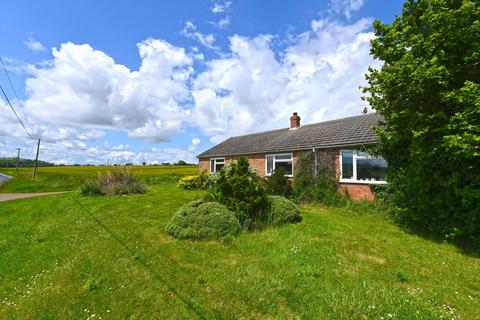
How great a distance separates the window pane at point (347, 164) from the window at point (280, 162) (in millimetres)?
3750

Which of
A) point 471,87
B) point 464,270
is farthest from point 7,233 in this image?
point 471,87

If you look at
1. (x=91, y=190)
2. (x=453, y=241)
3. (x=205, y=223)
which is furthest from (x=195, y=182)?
(x=453, y=241)

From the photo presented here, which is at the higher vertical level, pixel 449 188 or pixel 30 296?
pixel 449 188

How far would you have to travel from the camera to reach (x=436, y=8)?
6.44 m

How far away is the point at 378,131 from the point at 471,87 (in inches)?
107

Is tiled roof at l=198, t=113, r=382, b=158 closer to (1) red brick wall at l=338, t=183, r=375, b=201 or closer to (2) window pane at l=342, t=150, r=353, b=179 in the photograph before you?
(2) window pane at l=342, t=150, r=353, b=179

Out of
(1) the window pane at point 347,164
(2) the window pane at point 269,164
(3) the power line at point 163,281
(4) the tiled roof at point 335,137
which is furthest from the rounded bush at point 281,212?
(2) the window pane at point 269,164

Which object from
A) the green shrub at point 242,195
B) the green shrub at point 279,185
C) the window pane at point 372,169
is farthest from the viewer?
the green shrub at point 279,185

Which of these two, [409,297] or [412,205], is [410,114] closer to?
[412,205]

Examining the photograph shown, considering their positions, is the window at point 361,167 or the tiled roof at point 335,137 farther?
the tiled roof at point 335,137

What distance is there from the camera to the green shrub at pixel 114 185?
15.6 meters

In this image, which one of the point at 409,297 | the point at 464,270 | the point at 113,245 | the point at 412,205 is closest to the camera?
the point at 409,297

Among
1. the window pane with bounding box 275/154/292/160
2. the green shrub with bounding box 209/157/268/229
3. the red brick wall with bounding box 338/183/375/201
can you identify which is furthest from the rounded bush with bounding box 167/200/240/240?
the window pane with bounding box 275/154/292/160

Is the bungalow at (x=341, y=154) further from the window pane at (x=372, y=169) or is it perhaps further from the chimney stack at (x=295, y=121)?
the chimney stack at (x=295, y=121)
